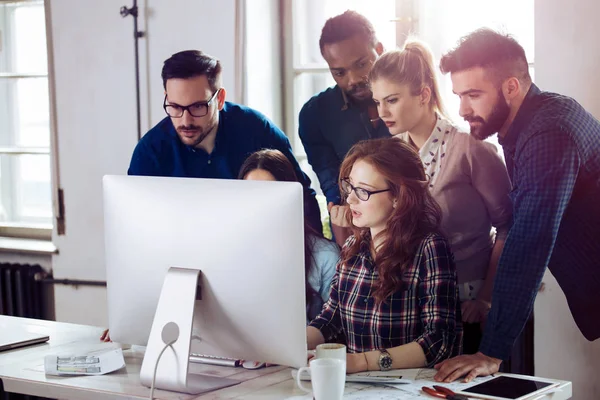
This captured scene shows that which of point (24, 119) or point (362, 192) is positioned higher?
point (24, 119)

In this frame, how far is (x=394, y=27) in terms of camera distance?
3.56 metres

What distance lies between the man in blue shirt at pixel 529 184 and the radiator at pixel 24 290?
8.57ft

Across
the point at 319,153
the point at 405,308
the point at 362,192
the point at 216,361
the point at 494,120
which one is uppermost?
the point at 494,120

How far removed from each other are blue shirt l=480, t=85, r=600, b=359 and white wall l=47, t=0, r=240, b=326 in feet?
5.54

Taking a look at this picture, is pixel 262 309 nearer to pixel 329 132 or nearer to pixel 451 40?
pixel 329 132

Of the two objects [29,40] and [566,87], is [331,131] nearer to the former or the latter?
[566,87]

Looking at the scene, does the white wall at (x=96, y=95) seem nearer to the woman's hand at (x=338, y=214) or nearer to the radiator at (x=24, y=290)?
the radiator at (x=24, y=290)

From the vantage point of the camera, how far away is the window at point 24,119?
4.61m

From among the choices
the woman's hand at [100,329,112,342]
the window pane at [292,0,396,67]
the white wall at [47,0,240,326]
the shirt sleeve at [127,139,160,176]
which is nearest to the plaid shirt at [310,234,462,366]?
the woman's hand at [100,329,112,342]

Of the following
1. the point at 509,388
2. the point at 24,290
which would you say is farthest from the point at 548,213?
the point at 24,290

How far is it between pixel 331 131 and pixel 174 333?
1.56 meters

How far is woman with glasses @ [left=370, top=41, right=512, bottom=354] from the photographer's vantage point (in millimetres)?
2844

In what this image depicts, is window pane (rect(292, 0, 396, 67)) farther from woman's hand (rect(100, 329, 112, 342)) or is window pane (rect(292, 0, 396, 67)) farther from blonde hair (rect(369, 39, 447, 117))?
woman's hand (rect(100, 329, 112, 342))

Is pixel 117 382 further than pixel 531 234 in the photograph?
No
